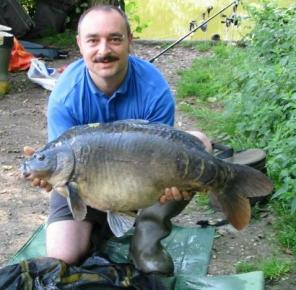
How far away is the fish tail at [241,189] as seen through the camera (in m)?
2.36

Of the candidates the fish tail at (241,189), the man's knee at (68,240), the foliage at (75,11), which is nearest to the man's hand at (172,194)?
the fish tail at (241,189)

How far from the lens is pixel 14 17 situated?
6.97 metres

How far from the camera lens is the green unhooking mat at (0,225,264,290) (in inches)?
99.2

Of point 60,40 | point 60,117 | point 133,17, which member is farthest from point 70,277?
point 133,17

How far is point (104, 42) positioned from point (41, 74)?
354cm

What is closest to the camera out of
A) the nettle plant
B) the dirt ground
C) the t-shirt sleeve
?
Answer: the t-shirt sleeve

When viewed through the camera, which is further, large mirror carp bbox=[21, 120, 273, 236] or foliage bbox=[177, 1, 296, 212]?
foliage bbox=[177, 1, 296, 212]

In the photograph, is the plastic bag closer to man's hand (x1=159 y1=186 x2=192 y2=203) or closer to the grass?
the grass

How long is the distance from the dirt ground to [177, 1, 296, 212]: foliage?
0.24 metres

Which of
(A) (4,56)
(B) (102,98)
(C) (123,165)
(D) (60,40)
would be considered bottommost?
(D) (60,40)

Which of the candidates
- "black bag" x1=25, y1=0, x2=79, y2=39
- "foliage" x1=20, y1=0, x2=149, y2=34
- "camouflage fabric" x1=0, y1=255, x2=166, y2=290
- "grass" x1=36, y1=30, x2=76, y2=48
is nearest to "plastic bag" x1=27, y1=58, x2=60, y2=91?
"grass" x1=36, y1=30, x2=76, y2=48

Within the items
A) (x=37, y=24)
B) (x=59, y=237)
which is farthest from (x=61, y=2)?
(x=59, y=237)

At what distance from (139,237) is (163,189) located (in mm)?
616

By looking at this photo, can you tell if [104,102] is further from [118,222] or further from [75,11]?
[75,11]
